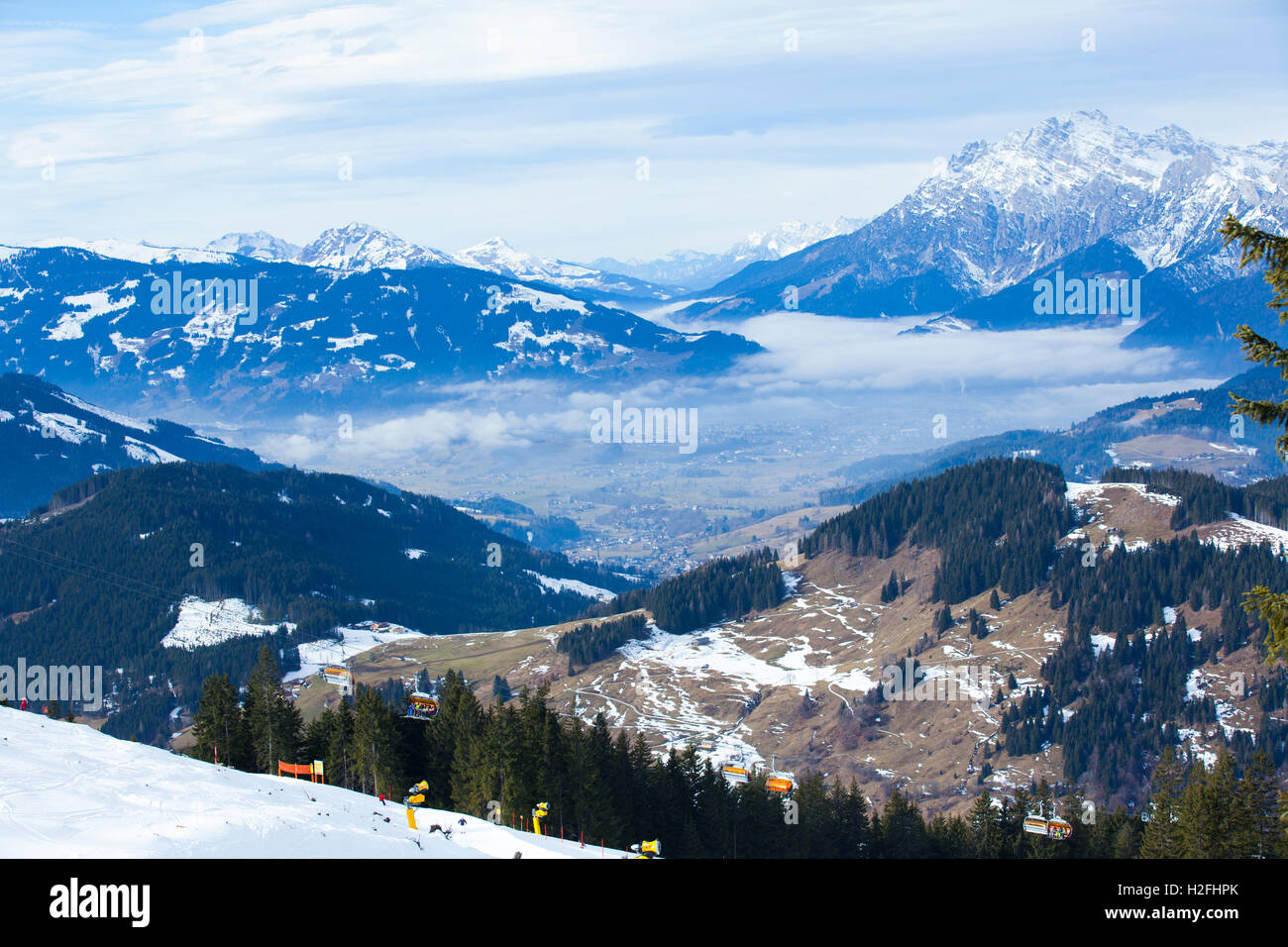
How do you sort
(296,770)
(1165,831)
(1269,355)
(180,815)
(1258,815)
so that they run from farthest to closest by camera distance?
(1165,831), (296,770), (1258,815), (180,815), (1269,355)

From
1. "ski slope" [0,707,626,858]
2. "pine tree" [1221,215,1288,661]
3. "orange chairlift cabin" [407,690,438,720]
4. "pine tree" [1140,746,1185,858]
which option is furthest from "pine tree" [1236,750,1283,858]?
"orange chairlift cabin" [407,690,438,720]

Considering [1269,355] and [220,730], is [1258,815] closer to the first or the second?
[1269,355]

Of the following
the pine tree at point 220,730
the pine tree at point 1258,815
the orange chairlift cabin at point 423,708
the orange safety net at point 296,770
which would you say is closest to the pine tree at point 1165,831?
the pine tree at point 1258,815

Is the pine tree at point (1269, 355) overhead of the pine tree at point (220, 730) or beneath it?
overhead

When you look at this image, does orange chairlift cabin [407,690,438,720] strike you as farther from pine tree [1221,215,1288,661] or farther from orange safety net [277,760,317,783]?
pine tree [1221,215,1288,661]

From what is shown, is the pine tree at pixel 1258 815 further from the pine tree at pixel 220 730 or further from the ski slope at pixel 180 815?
A: the pine tree at pixel 220 730

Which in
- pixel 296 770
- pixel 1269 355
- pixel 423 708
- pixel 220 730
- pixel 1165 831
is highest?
pixel 1269 355

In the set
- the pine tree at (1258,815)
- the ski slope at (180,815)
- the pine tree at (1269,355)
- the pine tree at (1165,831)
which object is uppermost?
the pine tree at (1269,355)

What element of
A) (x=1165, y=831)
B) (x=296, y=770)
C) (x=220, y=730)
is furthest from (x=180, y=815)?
(x=1165, y=831)
